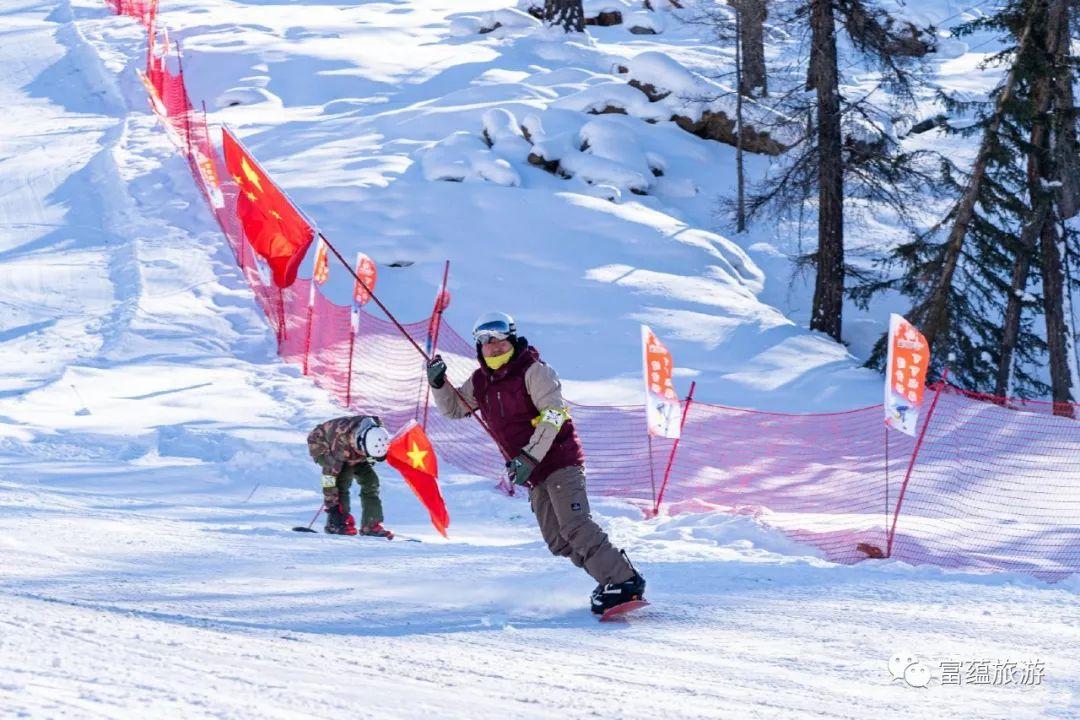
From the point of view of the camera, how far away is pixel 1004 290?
65.5 ft

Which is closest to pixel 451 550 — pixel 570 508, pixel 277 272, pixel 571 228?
pixel 570 508

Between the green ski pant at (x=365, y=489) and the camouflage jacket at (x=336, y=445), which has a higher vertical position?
the camouflage jacket at (x=336, y=445)

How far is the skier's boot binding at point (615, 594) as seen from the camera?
6.15 m

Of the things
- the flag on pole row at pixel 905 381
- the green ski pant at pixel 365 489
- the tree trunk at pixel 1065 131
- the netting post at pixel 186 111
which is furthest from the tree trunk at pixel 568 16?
the green ski pant at pixel 365 489

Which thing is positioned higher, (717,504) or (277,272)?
(277,272)

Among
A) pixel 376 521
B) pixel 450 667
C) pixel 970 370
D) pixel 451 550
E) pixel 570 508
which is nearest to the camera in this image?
pixel 450 667

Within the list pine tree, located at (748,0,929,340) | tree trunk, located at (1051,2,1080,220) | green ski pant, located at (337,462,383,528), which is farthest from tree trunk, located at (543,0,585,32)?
green ski pant, located at (337,462,383,528)

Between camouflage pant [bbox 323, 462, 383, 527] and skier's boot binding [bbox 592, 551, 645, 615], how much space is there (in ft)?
10.3

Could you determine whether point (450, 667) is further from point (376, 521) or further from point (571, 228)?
point (571, 228)

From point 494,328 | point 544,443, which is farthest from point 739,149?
point 544,443

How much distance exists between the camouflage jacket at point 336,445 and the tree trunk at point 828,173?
1242 centimetres

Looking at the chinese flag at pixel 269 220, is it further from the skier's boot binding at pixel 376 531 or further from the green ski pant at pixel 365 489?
the skier's boot binding at pixel 376 531

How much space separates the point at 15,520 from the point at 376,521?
8.79 ft

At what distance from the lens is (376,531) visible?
8.89m
